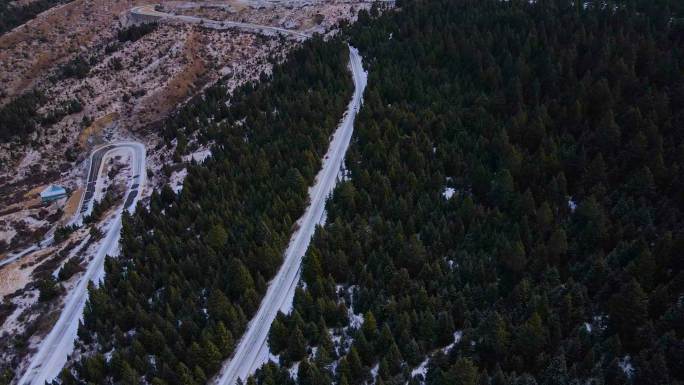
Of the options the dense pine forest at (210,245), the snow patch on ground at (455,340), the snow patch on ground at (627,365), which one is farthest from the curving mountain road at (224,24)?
the snow patch on ground at (627,365)

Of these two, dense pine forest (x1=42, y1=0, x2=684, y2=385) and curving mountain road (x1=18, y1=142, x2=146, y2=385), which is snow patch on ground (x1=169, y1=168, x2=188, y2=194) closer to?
dense pine forest (x1=42, y1=0, x2=684, y2=385)

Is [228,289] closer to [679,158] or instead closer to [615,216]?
[615,216]

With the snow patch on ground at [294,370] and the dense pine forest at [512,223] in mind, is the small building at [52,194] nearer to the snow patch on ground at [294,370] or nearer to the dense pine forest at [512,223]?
the dense pine forest at [512,223]

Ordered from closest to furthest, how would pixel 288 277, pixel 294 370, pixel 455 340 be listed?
1. pixel 455 340
2. pixel 294 370
3. pixel 288 277

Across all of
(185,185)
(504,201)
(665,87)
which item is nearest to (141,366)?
(185,185)

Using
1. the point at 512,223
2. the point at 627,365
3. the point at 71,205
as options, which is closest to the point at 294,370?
the point at 627,365

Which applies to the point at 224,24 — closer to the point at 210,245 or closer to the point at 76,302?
the point at 210,245
